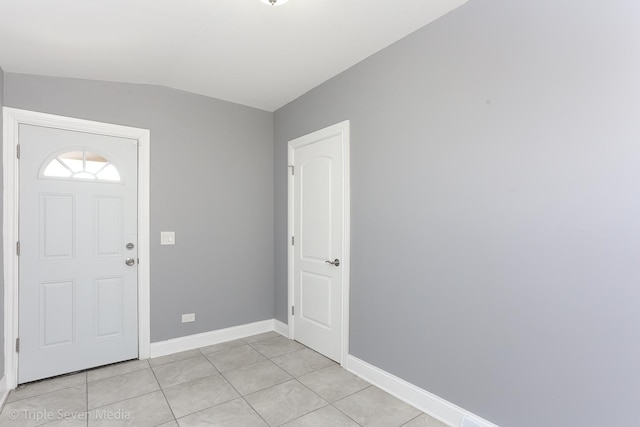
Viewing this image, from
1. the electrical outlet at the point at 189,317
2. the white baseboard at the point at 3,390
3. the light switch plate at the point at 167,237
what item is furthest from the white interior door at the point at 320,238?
the white baseboard at the point at 3,390

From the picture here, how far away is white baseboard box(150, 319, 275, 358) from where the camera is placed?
3.18 metres

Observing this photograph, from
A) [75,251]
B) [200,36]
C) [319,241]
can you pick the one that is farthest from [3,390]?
[200,36]

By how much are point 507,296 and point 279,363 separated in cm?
205

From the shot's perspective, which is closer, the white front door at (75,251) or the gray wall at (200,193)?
the white front door at (75,251)

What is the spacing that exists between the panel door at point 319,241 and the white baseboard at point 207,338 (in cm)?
49

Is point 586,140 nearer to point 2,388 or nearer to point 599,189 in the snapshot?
point 599,189

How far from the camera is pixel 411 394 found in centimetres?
230

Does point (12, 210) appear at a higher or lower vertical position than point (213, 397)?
higher

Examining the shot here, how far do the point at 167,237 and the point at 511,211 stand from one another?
9.64 feet

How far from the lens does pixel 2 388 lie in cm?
236

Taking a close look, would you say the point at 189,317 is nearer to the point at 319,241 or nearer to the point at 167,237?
the point at 167,237

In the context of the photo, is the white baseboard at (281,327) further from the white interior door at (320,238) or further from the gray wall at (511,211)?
the gray wall at (511,211)

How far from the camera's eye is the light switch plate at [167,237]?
10.5 feet

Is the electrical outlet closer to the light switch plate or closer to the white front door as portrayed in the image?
the white front door
